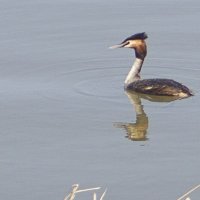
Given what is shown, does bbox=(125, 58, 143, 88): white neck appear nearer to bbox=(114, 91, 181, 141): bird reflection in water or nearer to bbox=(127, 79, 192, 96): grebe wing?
bbox=(127, 79, 192, 96): grebe wing

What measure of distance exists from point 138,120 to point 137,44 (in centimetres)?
201

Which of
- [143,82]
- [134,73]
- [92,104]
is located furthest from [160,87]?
[92,104]

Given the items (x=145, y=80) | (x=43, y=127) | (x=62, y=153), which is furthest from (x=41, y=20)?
(x=62, y=153)

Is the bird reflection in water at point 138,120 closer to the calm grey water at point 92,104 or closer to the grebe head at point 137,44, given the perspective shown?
the calm grey water at point 92,104

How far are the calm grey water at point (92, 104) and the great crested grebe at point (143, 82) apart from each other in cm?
14

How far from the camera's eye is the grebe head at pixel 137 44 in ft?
43.0

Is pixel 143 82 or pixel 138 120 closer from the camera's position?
pixel 138 120

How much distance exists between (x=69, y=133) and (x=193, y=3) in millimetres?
5678

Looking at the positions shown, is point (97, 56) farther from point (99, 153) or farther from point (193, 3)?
point (99, 153)

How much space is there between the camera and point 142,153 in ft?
32.9

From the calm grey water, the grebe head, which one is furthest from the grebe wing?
the grebe head

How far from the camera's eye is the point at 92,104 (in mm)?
11875

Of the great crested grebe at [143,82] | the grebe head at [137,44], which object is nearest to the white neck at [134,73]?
the great crested grebe at [143,82]

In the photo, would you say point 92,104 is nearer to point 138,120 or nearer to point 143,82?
point 138,120
